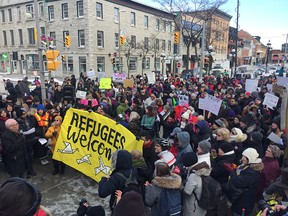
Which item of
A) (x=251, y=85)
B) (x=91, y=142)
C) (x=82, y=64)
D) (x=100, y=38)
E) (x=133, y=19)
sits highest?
(x=133, y=19)

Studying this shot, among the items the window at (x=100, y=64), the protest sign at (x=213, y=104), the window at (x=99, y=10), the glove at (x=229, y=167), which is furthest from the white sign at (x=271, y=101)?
the window at (x=99, y=10)

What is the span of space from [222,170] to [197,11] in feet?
100

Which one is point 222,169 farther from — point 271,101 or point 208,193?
point 271,101

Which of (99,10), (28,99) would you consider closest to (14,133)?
(28,99)

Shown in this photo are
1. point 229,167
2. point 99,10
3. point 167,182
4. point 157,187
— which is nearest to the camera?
point 167,182

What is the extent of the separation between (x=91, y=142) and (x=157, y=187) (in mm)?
2357

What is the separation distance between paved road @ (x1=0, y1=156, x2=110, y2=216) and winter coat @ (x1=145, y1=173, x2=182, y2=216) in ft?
5.82

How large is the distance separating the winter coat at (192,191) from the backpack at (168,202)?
20 cm

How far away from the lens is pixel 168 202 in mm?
3256

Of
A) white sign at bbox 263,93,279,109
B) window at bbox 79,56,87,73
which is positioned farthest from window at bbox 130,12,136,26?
white sign at bbox 263,93,279,109

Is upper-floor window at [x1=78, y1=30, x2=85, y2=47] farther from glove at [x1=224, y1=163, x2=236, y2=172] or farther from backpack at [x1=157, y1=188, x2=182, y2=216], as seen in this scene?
backpack at [x1=157, y1=188, x2=182, y2=216]

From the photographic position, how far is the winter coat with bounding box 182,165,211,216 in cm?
340

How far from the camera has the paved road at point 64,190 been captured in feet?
16.1

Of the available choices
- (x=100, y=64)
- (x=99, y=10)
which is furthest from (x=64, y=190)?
(x=99, y=10)
